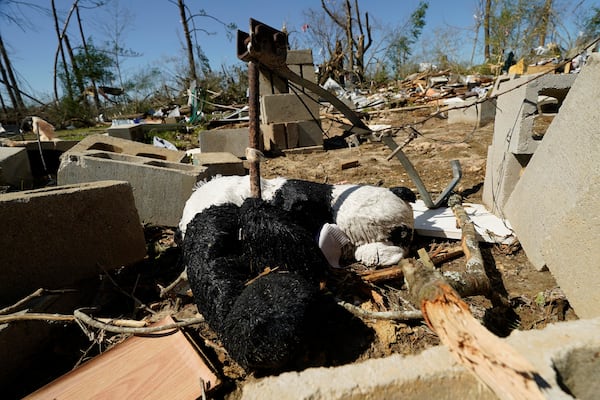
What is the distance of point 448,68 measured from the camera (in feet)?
45.3

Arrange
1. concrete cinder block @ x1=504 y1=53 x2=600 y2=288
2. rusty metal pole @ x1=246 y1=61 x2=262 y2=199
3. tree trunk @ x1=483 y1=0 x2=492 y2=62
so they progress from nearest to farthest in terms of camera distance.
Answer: concrete cinder block @ x1=504 y1=53 x2=600 y2=288
rusty metal pole @ x1=246 y1=61 x2=262 y2=199
tree trunk @ x1=483 y1=0 x2=492 y2=62

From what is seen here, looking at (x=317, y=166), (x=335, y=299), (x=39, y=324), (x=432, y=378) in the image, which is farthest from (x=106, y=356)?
(x=317, y=166)

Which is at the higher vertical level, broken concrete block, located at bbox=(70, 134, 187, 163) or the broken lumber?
broken concrete block, located at bbox=(70, 134, 187, 163)

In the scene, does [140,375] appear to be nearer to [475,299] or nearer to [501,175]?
[475,299]

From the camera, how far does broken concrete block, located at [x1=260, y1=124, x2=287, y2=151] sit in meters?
6.72

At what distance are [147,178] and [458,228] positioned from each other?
3058 millimetres

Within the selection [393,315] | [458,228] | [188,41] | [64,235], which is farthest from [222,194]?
[188,41]

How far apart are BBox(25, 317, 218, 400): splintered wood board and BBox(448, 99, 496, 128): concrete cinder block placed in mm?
7046

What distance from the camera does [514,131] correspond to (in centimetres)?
264

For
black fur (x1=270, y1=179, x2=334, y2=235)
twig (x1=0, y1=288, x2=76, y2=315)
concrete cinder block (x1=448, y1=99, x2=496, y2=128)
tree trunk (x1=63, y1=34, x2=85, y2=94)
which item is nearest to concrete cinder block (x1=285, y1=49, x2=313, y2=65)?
concrete cinder block (x1=448, y1=99, x2=496, y2=128)

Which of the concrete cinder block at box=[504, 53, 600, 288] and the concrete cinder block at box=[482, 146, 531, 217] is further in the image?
the concrete cinder block at box=[482, 146, 531, 217]

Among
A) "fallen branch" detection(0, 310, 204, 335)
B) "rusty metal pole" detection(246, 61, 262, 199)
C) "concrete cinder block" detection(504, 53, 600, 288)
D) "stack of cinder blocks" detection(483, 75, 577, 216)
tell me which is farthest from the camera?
"stack of cinder blocks" detection(483, 75, 577, 216)

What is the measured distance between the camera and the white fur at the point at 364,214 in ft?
7.63

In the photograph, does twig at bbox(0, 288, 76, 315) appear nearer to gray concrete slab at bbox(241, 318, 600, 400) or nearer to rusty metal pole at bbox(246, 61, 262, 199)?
rusty metal pole at bbox(246, 61, 262, 199)
